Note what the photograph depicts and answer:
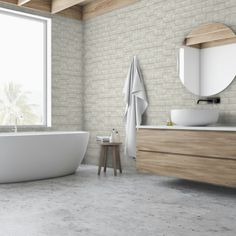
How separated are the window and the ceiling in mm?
221

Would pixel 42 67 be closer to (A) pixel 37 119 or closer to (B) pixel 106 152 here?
(A) pixel 37 119

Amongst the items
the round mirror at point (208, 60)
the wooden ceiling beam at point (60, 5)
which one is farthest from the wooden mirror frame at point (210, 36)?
the wooden ceiling beam at point (60, 5)

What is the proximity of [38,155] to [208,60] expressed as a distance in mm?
2607

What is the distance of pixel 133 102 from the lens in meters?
5.54

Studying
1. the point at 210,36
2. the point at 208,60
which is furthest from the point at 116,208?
the point at 210,36

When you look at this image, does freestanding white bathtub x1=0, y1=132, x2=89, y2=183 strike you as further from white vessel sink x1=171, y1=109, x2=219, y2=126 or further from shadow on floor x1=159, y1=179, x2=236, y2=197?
white vessel sink x1=171, y1=109, x2=219, y2=126

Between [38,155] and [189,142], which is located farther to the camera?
[38,155]

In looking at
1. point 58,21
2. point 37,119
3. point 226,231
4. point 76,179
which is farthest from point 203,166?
point 58,21

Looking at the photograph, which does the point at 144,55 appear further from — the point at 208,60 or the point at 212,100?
the point at 212,100

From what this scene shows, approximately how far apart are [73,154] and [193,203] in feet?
7.18

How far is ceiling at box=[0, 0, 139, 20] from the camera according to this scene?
571cm

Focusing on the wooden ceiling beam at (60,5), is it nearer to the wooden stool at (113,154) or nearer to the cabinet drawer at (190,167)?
the wooden stool at (113,154)

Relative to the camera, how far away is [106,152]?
5.50 m

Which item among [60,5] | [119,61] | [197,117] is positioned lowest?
[197,117]
